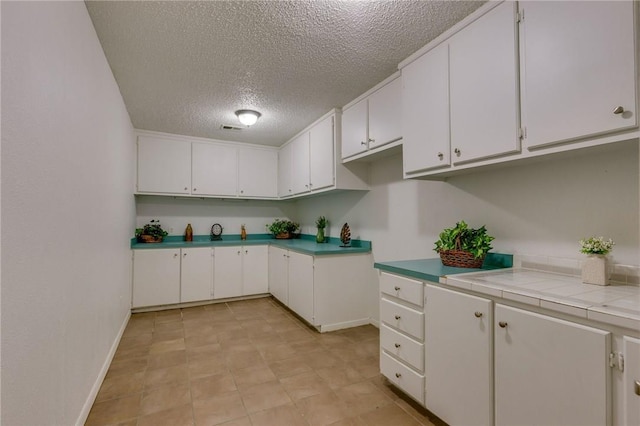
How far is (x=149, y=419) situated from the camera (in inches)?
69.2

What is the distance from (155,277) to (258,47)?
3166 millimetres

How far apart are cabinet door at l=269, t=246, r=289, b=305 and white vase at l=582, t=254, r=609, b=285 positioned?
294 centimetres

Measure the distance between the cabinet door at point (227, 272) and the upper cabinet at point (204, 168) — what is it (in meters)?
0.87

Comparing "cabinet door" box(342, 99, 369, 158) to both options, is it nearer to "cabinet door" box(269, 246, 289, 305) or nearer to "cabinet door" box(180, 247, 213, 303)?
"cabinet door" box(269, 246, 289, 305)

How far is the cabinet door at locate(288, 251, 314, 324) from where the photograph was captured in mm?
3170

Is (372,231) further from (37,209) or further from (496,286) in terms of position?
(37,209)

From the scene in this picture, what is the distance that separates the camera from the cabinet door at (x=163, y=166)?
3.93 meters

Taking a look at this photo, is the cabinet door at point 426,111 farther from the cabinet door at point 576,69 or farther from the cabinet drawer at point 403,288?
the cabinet drawer at point 403,288

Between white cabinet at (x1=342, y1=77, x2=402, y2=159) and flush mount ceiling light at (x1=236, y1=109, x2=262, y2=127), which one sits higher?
flush mount ceiling light at (x1=236, y1=109, x2=262, y2=127)

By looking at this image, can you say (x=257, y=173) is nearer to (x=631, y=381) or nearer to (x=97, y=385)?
(x=97, y=385)

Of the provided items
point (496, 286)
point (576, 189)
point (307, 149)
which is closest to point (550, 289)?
point (496, 286)

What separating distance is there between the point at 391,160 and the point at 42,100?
2.56m

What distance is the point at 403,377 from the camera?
1885 millimetres

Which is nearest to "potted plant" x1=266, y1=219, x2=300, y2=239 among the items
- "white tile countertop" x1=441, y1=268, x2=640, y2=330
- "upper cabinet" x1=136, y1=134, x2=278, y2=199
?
"upper cabinet" x1=136, y1=134, x2=278, y2=199
